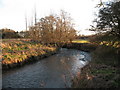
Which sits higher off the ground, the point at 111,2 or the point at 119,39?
the point at 111,2

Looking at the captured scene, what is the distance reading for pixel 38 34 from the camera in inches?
1172

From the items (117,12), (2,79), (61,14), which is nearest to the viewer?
(2,79)

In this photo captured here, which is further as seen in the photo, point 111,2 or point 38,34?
point 38,34

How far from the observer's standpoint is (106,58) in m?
12.4

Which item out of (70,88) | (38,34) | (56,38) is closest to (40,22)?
(38,34)

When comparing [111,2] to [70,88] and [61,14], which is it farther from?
[61,14]

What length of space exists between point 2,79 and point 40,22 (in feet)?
67.6

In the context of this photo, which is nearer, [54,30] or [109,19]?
[109,19]

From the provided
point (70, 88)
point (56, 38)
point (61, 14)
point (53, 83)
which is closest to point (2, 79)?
point (53, 83)

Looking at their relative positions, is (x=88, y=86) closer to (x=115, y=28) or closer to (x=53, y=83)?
(x=53, y=83)

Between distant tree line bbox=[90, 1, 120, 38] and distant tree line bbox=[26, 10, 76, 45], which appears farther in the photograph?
distant tree line bbox=[26, 10, 76, 45]

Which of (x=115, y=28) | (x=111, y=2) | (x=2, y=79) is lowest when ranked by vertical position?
(x=2, y=79)

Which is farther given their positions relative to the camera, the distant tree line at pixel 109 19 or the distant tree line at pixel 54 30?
the distant tree line at pixel 54 30

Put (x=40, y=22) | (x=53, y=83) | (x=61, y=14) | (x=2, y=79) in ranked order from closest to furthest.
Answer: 1. (x=53, y=83)
2. (x=2, y=79)
3. (x=40, y=22)
4. (x=61, y=14)
